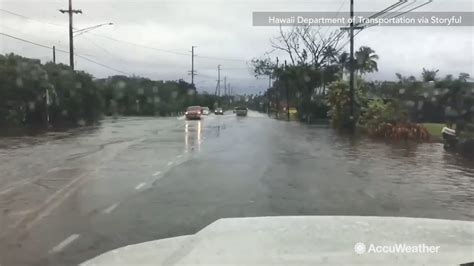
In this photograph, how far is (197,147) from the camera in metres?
22.7

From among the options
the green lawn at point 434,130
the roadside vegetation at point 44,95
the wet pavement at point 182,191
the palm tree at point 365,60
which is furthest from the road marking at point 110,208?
the palm tree at point 365,60

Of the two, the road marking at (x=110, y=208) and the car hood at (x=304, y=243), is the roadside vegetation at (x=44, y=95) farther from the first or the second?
the car hood at (x=304, y=243)

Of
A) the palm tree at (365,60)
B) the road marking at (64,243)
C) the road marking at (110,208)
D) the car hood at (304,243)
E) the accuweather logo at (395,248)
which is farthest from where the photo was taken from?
the palm tree at (365,60)

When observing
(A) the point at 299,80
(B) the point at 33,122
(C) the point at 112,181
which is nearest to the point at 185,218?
(C) the point at 112,181

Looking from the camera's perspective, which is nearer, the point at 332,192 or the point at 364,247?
the point at 364,247

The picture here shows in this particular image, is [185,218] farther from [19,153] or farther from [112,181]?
[19,153]

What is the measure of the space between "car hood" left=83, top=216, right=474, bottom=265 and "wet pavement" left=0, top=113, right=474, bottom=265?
34.7 inches

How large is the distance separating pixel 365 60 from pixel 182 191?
2659 inches

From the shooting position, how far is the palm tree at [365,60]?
242ft

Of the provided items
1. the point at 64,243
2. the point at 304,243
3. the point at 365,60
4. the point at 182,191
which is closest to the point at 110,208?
the point at 182,191

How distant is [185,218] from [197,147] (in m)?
14.0

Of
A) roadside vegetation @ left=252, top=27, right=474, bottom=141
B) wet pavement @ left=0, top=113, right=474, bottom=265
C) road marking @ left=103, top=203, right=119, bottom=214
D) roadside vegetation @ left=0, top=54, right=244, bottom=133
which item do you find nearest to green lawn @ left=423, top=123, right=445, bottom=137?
roadside vegetation @ left=252, top=27, right=474, bottom=141

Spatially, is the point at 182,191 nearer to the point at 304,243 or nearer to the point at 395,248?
the point at 304,243

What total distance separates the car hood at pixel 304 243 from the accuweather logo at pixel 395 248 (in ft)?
0.21
